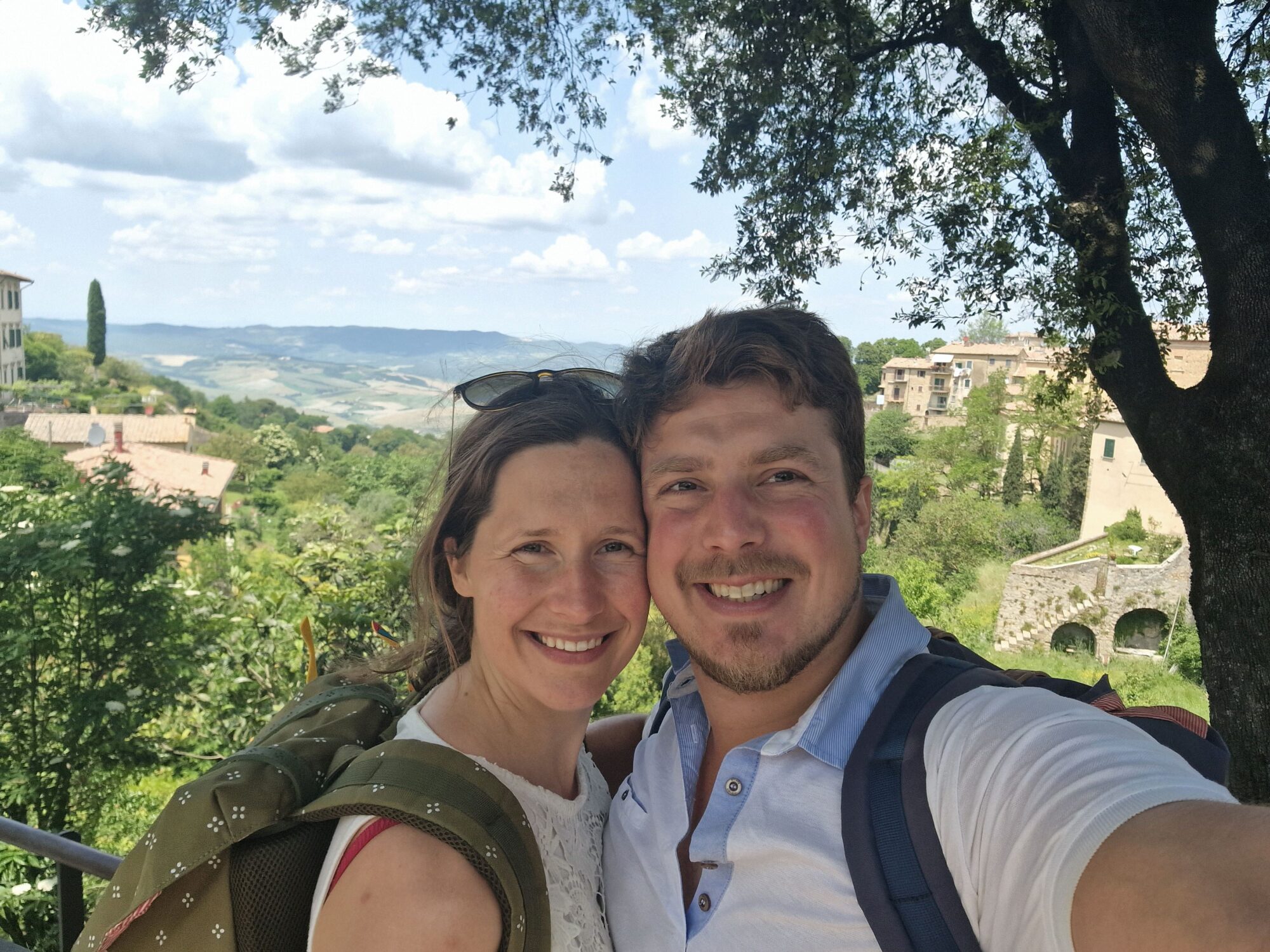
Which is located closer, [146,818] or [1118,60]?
[1118,60]

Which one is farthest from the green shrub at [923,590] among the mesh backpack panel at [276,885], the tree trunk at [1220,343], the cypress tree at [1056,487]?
the mesh backpack panel at [276,885]

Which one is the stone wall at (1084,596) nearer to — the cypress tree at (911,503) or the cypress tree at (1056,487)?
the cypress tree at (1056,487)

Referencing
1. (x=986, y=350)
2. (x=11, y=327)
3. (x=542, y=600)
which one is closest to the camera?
(x=542, y=600)

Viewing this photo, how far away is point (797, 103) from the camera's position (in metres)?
4.57

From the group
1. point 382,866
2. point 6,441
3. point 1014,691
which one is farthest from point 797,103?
point 6,441

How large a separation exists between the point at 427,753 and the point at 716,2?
425 centimetres

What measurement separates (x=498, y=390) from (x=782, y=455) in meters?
0.52

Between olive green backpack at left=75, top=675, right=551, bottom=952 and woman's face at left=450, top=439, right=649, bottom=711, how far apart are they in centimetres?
28

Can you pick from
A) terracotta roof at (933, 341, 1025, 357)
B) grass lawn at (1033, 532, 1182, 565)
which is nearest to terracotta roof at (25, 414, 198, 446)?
grass lawn at (1033, 532, 1182, 565)

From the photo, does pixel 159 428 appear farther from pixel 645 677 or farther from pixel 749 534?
pixel 749 534

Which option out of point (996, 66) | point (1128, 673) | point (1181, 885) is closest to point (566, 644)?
point (1181, 885)

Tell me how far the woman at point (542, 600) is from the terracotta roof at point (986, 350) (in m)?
52.0

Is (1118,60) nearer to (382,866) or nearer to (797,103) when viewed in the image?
(797,103)

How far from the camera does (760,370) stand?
5.15ft
